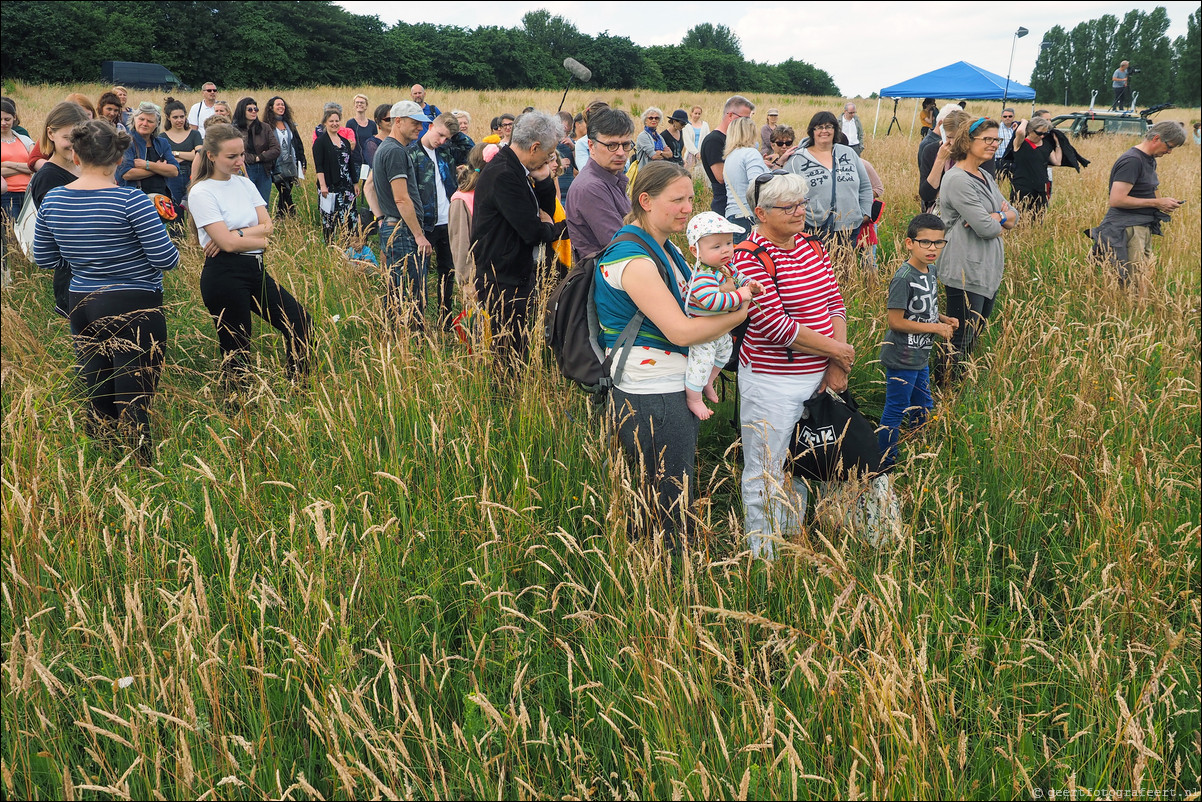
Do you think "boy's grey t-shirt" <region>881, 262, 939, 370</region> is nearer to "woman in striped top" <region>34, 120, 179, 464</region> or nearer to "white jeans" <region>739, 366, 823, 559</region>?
"white jeans" <region>739, 366, 823, 559</region>

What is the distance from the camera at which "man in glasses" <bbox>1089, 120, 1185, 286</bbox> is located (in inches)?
249

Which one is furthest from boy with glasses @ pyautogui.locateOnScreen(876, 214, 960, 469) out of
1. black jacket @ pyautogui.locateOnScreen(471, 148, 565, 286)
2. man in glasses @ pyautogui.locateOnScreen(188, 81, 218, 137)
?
man in glasses @ pyautogui.locateOnScreen(188, 81, 218, 137)

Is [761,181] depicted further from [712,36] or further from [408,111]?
[712,36]

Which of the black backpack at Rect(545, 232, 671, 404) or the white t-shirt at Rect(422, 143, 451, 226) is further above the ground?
the white t-shirt at Rect(422, 143, 451, 226)

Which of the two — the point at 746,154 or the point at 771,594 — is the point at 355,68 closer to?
the point at 746,154

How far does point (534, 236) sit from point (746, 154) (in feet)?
8.53

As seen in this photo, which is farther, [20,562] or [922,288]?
[922,288]

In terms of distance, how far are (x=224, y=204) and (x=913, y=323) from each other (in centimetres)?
384

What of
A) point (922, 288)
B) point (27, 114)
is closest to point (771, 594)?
point (922, 288)

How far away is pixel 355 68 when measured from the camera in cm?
4422

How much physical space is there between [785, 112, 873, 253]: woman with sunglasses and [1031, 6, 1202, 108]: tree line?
233 ft

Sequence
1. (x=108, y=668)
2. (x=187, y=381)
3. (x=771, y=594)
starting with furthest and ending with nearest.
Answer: (x=187, y=381), (x=771, y=594), (x=108, y=668)

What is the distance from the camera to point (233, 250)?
4.43 meters

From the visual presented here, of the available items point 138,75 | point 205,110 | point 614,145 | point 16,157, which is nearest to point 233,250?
point 614,145
